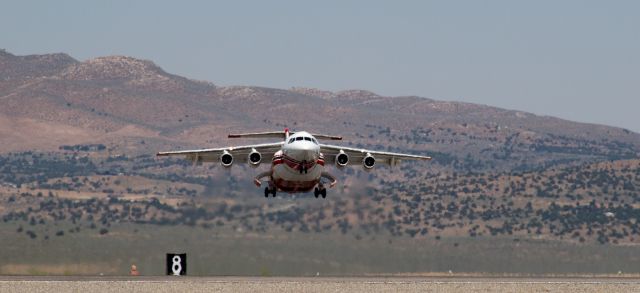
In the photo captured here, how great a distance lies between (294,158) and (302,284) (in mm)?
6965

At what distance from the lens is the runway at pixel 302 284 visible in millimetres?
67500

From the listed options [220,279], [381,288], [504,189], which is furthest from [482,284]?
[504,189]

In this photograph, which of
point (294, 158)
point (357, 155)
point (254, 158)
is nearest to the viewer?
point (294, 158)

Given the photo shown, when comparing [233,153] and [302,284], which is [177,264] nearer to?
[233,153]

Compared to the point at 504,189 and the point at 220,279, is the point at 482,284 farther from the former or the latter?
the point at 504,189

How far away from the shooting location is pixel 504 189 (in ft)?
587

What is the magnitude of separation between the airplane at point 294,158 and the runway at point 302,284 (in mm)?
5405

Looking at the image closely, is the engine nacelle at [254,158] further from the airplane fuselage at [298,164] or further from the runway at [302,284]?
the runway at [302,284]

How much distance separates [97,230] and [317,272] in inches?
1088

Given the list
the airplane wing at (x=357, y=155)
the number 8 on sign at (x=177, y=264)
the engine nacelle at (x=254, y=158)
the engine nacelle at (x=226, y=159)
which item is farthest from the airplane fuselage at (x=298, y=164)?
the number 8 on sign at (x=177, y=264)

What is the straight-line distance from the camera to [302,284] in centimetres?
7094

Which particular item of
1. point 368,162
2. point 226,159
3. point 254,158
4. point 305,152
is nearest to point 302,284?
point 305,152

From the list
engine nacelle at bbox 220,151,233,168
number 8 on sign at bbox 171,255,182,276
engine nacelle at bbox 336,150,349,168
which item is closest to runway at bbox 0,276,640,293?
number 8 on sign at bbox 171,255,182,276

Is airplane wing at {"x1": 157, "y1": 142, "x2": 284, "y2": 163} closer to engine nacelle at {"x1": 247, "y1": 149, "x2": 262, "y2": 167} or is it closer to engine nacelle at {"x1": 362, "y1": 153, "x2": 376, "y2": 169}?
engine nacelle at {"x1": 247, "y1": 149, "x2": 262, "y2": 167}
